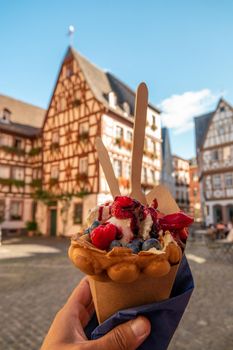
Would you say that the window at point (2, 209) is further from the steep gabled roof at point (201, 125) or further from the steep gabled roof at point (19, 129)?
the steep gabled roof at point (201, 125)

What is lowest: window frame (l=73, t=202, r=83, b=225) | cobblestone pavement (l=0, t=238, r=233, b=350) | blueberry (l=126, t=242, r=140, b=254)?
cobblestone pavement (l=0, t=238, r=233, b=350)

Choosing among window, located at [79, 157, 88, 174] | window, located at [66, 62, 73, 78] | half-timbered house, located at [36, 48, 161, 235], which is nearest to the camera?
half-timbered house, located at [36, 48, 161, 235]

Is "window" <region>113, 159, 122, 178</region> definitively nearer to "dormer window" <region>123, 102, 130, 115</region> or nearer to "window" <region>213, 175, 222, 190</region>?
"dormer window" <region>123, 102, 130, 115</region>

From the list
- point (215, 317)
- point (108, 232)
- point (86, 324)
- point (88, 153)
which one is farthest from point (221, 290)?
point (88, 153)

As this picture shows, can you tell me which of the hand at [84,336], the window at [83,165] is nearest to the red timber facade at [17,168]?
the window at [83,165]

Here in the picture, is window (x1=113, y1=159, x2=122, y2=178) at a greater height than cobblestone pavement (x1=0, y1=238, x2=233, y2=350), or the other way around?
window (x1=113, y1=159, x2=122, y2=178)

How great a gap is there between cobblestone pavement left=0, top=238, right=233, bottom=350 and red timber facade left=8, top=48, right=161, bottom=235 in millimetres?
9407

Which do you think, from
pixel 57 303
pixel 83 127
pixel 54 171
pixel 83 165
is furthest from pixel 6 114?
pixel 57 303

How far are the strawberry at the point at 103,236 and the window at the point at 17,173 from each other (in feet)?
76.2

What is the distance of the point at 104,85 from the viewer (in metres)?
22.5

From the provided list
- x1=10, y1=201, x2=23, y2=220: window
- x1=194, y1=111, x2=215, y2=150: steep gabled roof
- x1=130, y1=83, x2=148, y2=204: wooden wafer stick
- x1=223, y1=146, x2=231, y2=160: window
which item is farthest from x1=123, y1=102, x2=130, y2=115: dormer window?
x1=130, y1=83, x2=148, y2=204: wooden wafer stick

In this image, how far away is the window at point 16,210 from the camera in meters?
22.0

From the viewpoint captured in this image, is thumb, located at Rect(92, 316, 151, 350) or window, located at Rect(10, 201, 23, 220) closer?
thumb, located at Rect(92, 316, 151, 350)

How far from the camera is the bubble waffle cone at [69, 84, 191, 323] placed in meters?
1.33
